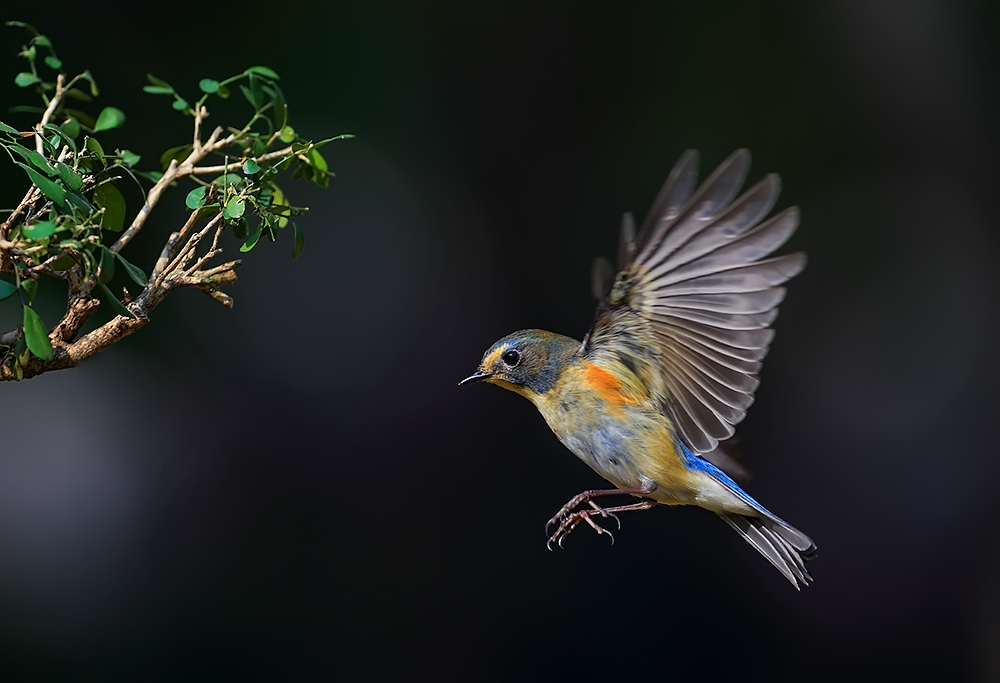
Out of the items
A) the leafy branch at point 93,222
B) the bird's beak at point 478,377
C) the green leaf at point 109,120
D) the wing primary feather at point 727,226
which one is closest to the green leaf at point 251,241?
the leafy branch at point 93,222

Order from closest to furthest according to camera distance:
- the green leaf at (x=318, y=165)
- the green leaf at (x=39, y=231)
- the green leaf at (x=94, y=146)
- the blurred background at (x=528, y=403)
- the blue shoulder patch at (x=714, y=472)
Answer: the green leaf at (x=39, y=231) → the green leaf at (x=94, y=146) → the green leaf at (x=318, y=165) → the blue shoulder patch at (x=714, y=472) → the blurred background at (x=528, y=403)

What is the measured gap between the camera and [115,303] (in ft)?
2.30

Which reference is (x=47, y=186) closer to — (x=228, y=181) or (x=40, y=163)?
(x=40, y=163)

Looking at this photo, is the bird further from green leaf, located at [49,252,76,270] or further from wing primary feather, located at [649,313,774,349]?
green leaf, located at [49,252,76,270]

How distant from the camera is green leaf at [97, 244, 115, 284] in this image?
71cm

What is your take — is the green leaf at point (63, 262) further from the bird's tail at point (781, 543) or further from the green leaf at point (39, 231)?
the bird's tail at point (781, 543)

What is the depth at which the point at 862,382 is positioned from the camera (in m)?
3.51

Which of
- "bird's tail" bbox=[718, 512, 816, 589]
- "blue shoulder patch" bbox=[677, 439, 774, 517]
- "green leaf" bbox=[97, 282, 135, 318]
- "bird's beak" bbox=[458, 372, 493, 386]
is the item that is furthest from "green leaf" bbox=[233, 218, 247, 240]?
"bird's tail" bbox=[718, 512, 816, 589]

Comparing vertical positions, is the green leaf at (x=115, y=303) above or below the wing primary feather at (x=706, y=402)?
above

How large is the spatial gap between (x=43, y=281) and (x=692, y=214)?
2.02 meters

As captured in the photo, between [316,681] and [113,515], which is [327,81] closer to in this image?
[113,515]

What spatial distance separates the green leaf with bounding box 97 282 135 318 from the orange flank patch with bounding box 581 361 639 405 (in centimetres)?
72

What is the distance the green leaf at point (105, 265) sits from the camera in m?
0.71

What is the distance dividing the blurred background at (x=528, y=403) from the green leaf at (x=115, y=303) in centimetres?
249
